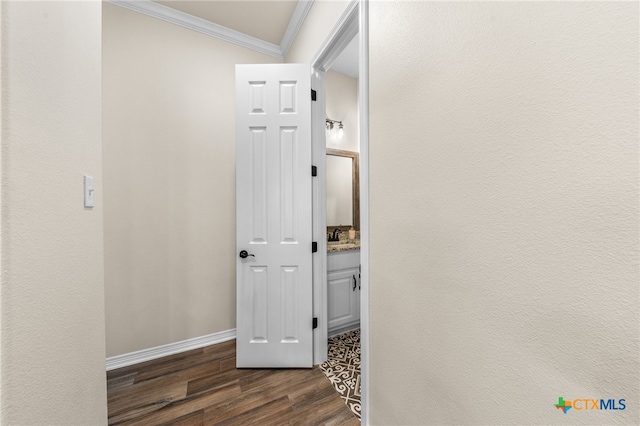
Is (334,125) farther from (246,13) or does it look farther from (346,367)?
(346,367)

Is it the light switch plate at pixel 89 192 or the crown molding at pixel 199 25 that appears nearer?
the light switch plate at pixel 89 192

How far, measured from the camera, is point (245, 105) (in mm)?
1815

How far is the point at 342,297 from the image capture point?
2.26m

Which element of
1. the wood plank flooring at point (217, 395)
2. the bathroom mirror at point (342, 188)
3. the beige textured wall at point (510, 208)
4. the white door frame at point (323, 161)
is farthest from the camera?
the bathroom mirror at point (342, 188)

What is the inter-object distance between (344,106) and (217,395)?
2.89m

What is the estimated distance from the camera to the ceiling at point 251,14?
6.10 ft

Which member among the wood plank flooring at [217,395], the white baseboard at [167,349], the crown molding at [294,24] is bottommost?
the wood plank flooring at [217,395]

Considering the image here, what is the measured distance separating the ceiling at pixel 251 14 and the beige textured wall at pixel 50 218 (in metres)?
1.23

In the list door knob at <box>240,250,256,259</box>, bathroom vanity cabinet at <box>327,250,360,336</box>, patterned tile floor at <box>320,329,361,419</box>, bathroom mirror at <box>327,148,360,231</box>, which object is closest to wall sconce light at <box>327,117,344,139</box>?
bathroom mirror at <box>327,148,360,231</box>

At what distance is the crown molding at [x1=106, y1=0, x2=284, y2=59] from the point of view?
6.05ft

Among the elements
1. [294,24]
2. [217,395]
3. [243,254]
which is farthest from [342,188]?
[217,395]

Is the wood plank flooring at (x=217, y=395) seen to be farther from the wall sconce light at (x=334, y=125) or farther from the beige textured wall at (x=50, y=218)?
the wall sconce light at (x=334, y=125)

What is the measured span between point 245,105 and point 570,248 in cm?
192

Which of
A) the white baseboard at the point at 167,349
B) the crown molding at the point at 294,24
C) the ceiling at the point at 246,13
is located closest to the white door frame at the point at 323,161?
the crown molding at the point at 294,24
